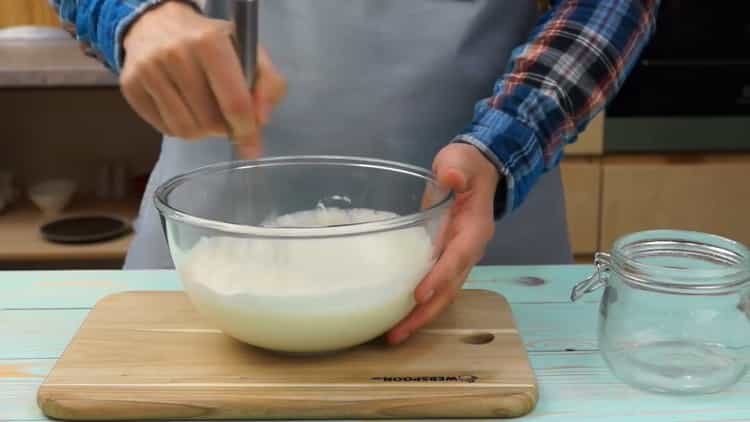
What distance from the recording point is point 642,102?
1741 mm

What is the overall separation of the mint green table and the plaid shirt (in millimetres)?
91

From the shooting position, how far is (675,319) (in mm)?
639

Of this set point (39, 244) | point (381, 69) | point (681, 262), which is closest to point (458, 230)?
point (681, 262)

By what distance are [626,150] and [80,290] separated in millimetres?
1222

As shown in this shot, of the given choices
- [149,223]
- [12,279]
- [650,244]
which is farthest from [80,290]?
[650,244]

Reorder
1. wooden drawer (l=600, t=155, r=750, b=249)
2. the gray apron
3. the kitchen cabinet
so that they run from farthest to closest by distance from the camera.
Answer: the kitchen cabinet < wooden drawer (l=600, t=155, r=750, b=249) < the gray apron

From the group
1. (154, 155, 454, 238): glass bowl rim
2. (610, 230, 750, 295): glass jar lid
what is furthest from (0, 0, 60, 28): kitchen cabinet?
(610, 230, 750, 295): glass jar lid

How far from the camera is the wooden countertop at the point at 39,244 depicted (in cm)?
180

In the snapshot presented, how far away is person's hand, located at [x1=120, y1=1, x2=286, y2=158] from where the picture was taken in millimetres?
605

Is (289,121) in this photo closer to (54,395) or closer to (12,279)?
(12,279)

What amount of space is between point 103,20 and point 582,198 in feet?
3.96

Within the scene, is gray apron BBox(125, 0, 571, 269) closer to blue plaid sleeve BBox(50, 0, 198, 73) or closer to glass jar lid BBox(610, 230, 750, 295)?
blue plaid sleeve BBox(50, 0, 198, 73)

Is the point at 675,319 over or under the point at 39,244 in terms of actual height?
over

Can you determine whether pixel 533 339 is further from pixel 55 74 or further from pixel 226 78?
pixel 55 74
